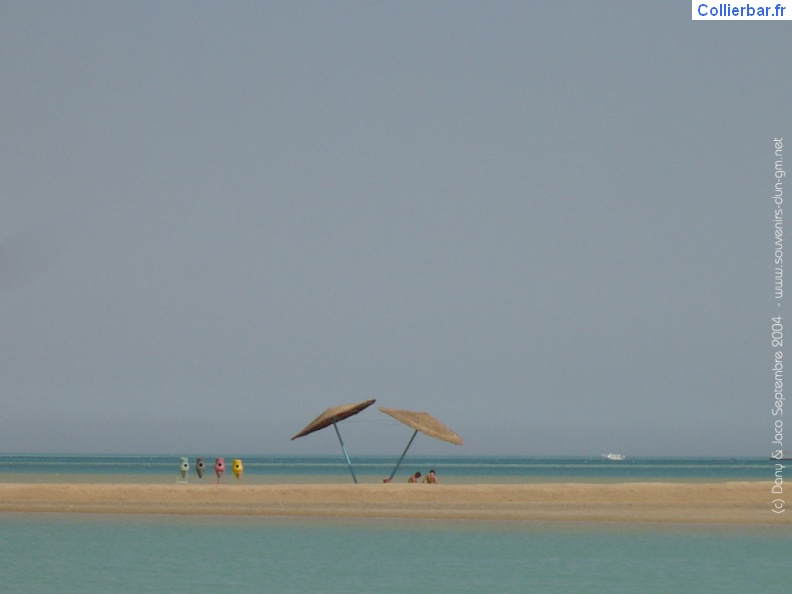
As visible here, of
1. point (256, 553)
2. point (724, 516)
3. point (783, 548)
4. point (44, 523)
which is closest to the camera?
point (256, 553)

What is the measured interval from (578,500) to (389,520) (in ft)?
24.2

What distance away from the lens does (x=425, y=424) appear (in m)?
36.3

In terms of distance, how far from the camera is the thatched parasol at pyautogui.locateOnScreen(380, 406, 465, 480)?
3572cm

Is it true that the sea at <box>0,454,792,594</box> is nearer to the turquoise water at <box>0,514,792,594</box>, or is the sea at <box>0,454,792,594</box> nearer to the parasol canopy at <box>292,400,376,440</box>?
the turquoise water at <box>0,514,792,594</box>

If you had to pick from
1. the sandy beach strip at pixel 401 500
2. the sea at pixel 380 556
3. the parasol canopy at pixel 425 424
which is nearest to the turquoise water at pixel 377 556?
the sea at pixel 380 556

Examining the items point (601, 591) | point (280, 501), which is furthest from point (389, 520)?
point (601, 591)

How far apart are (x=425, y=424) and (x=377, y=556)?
1260cm

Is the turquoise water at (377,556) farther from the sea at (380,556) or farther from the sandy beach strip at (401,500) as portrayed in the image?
the sandy beach strip at (401,500)

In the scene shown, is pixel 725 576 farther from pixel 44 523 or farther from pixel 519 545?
pixel 44 523

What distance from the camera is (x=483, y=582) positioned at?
2050 centimetres

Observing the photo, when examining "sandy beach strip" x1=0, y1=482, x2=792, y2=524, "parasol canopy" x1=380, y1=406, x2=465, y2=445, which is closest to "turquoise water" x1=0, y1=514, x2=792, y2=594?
"sandy beach strip" x1=0, y1=482, x2=792, y2=524

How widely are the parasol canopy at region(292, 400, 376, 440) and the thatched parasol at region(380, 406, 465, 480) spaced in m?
0.74

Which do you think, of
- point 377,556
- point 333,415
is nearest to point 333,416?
point 333,415

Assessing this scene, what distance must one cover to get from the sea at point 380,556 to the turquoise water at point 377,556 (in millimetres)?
34
